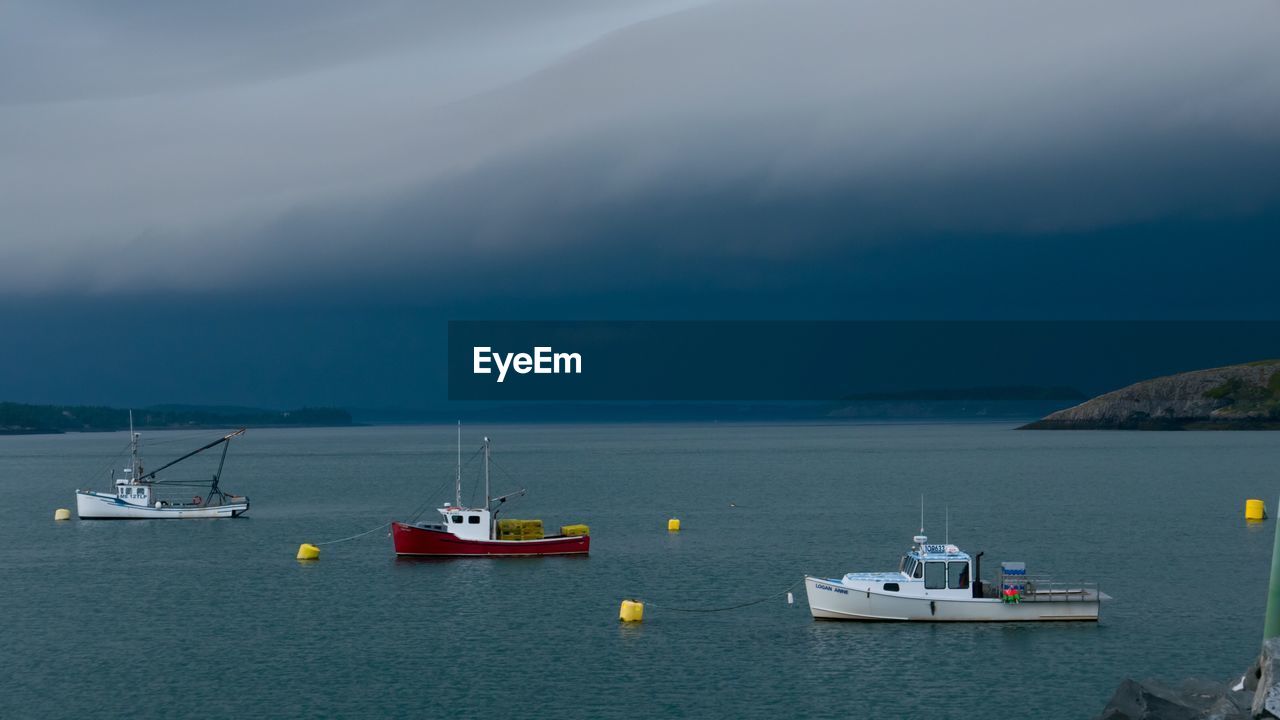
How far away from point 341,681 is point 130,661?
12.7 m

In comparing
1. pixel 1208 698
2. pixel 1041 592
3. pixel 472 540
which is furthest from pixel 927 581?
pixel 472 540

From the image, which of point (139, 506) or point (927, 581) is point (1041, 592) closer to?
point (927, 581)

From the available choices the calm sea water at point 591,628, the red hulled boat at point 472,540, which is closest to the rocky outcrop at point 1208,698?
the calm sea water at point 591,628

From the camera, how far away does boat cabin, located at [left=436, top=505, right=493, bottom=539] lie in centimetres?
9950

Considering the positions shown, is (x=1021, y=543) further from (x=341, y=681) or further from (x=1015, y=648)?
(x=341, y=681)

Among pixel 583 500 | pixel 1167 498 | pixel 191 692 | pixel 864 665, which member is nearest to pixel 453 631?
pixel 191 692

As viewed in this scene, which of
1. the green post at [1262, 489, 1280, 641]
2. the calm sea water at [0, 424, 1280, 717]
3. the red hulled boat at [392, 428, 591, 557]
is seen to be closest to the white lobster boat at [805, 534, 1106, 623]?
the calm sea water at [0, 424, 1280, 717]

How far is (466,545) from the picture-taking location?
326 ft

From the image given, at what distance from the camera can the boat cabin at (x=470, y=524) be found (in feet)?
326

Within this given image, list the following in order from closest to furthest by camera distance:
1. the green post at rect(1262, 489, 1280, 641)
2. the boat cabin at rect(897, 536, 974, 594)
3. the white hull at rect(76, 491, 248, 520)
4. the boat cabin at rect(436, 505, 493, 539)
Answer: the green post at rect(1262, 489, 1280, 641) → the boat cabin at rect(897, 536, 974, 594) → the boat cabin at rect(436, 505, 493, 539) → the white hull at rect(76, 491, 248, 520)

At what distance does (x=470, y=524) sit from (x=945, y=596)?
146ft

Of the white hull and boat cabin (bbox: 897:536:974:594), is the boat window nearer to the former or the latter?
boat cabin (bbox: 897:536:974:594)

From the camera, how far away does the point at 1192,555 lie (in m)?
100

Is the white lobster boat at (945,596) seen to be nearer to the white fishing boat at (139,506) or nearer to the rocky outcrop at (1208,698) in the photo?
the rocky outcrop at (1208,698)
